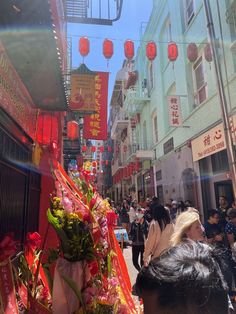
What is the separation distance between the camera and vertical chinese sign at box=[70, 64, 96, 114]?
8.61m

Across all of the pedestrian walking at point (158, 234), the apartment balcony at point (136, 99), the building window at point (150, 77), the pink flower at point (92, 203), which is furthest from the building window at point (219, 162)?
the apartment balcony at point (136, 99)

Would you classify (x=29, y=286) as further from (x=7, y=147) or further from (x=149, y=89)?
(x=149, y=89)

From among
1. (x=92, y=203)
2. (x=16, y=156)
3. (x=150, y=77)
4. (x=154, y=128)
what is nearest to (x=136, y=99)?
(x=150, y=77)

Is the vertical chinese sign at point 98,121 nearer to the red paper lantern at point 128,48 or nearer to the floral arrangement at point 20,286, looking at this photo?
the red paper lantern at point 128,48

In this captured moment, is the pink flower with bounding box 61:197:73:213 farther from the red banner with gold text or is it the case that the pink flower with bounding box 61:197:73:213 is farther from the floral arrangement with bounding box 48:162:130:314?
the red banner with gold text

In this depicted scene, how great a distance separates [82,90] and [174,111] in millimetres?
5259

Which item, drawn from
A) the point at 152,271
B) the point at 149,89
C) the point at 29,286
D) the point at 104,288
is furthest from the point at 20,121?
the point at 149,89

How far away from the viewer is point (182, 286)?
0.92m

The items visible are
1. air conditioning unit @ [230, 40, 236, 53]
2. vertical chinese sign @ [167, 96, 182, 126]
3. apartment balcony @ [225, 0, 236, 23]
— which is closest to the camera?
air conditioning unit @ [230, 40, 236, 53]

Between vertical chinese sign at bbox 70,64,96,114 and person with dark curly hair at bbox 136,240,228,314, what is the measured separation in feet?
26.0

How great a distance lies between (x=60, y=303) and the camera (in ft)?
7.23

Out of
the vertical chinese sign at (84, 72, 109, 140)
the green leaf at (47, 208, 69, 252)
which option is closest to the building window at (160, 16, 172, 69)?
the vertical chinese sign at (84, 72, 109, 140)

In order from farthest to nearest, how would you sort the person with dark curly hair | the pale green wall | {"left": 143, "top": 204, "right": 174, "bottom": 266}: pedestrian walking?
the pale green wall, {"left": 143, "top": 204, "right": 174, "bottom": 266}: pedestrian walking, the person with dark curly hair

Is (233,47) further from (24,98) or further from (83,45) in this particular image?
(24,98)
